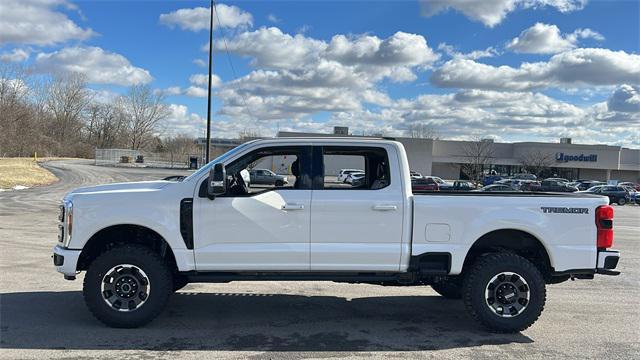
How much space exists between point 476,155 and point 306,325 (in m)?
71.4

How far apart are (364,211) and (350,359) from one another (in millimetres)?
1490

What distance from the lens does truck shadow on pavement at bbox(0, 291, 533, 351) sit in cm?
487

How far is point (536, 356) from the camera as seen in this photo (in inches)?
186

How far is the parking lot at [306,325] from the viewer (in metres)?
4.74

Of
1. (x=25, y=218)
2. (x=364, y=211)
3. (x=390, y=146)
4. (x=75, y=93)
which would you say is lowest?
(x=25, y=218)

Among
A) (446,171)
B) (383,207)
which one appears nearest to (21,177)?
(383,207)

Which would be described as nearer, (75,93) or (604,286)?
(604,286)

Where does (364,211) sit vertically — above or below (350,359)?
above

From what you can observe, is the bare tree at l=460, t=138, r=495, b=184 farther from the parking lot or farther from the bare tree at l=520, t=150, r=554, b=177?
the parking lot

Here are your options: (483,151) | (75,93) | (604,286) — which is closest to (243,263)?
(604,286)

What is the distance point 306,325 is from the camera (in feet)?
18.2

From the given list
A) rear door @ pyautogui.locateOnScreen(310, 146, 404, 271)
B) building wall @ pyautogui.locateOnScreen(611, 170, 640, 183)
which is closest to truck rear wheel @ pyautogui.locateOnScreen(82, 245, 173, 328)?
rear door @ pyautogui.locateOnScreen(310, 146, 404, 271)

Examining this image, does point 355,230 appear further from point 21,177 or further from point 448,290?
point 21,177

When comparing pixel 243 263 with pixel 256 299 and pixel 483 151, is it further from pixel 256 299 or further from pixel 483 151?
pixel 483 151
